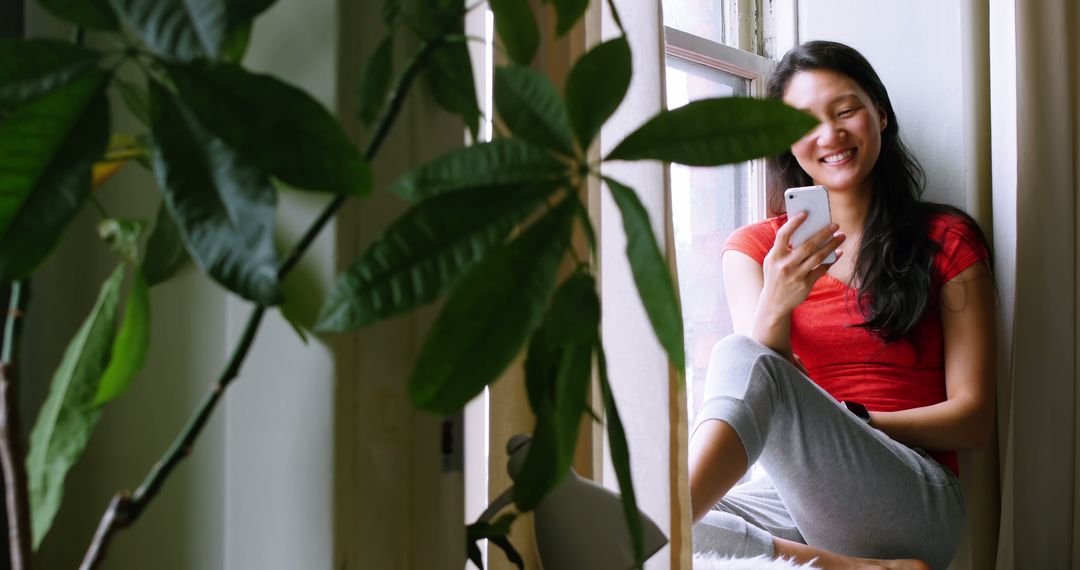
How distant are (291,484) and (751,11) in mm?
Answer: 1768

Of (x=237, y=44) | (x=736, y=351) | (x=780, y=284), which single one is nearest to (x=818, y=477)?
(x=736, y=351)

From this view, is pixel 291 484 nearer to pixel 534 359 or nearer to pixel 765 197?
pixel 534 359

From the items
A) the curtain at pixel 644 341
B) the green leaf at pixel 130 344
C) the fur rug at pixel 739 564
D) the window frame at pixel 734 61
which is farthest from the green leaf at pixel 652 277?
the window frame at pixel 734 61

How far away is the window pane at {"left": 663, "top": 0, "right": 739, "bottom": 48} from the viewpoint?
1.79 meters

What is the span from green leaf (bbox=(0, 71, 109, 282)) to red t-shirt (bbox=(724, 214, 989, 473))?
1544 mm

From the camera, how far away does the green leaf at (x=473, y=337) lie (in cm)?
32

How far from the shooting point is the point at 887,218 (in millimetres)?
1735

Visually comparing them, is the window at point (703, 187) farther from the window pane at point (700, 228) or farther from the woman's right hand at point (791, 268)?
the woman's right hand at point (791, 268)

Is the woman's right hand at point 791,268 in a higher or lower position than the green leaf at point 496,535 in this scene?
higher

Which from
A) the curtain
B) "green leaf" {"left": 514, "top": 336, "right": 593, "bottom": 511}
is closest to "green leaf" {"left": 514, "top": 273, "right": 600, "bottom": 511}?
"green leaf" {"left": 514, "top": 336, "right": 593, "bottom": 511}

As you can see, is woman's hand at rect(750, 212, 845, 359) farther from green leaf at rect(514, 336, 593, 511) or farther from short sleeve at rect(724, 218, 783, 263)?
green leaf at rect(514, 336, 593, 511)

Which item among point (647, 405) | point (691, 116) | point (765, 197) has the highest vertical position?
point (765, 197)

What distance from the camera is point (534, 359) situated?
1.38 feet

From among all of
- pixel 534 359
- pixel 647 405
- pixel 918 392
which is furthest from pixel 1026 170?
pixel 534 359
